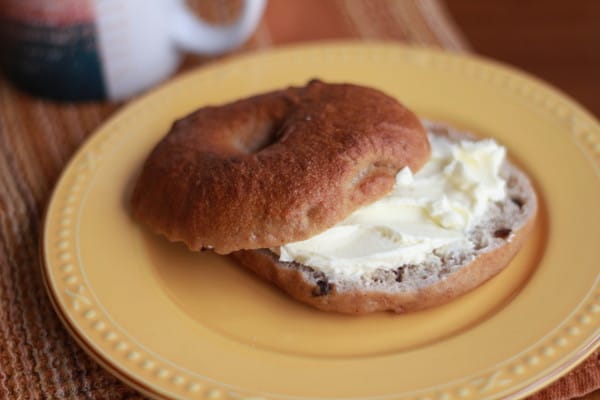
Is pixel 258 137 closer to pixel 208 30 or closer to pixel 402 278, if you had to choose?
pixel 402 278

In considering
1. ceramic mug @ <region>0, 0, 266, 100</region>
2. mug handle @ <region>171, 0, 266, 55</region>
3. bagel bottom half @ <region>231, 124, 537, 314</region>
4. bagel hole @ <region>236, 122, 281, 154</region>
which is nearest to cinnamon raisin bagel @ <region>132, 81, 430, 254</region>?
bagel hole @ <region>236, 122, 281, 154</region>

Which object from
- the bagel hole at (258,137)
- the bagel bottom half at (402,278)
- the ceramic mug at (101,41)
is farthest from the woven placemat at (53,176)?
the bagel hole at (258,137)

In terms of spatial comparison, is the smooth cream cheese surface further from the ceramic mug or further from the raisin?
the ceramic mug

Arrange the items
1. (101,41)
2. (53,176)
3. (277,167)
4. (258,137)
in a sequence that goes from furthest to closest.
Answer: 1. (101,41)
2. (53,176)
3. (258,137)
4. (277,167)

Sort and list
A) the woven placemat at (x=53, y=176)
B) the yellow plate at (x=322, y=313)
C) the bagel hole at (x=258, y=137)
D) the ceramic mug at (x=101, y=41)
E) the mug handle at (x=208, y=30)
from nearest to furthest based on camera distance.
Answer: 1. the yellow plate at (x=322, y=313)
2. the woven placemat at (x=53, y=176)
3. the bagel hole at (x=258, y=137)
4. the ceramic mug at (x=101, y=41)
5. the mug handle at (x=208, y=30)

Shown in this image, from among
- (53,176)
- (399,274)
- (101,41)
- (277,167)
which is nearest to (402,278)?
(399,274)

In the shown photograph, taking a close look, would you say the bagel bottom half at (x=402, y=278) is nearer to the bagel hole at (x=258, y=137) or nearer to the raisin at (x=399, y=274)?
the raisin at (x=399, y=274)
